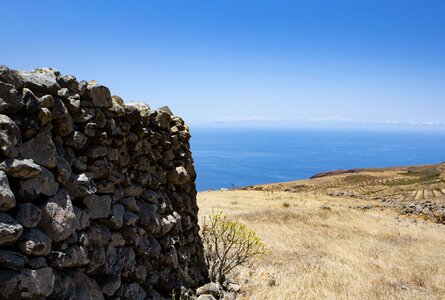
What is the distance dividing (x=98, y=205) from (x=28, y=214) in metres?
1.47

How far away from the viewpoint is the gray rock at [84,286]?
16.6 feet

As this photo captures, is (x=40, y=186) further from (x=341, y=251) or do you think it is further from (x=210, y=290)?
(x=341, y=251)

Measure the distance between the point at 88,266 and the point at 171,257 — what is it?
2461mm

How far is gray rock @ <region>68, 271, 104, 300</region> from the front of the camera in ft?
16.6

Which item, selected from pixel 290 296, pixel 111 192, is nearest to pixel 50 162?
pixel 111 192

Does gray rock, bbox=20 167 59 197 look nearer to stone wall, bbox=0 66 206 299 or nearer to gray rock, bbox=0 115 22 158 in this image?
stone wall, bbox=0 66 206 299

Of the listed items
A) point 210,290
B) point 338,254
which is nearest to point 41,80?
point 210,290

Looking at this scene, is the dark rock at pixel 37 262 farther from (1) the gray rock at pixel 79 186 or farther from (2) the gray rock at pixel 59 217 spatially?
(1) the gray rock at pixel 79 186

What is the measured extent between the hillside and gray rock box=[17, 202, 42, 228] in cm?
589

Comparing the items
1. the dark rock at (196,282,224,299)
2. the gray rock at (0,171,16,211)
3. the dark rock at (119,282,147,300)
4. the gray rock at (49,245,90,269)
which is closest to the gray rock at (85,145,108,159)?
the gray rock at (49,245,90,269)

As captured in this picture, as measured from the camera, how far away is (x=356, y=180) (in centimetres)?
7075

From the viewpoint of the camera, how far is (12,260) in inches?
159

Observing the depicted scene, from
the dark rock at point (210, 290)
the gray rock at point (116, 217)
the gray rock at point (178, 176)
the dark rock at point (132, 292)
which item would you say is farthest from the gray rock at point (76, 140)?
the dark rock at point (210, 290)

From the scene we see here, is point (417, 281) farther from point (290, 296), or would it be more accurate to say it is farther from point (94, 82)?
point (94, 82)
